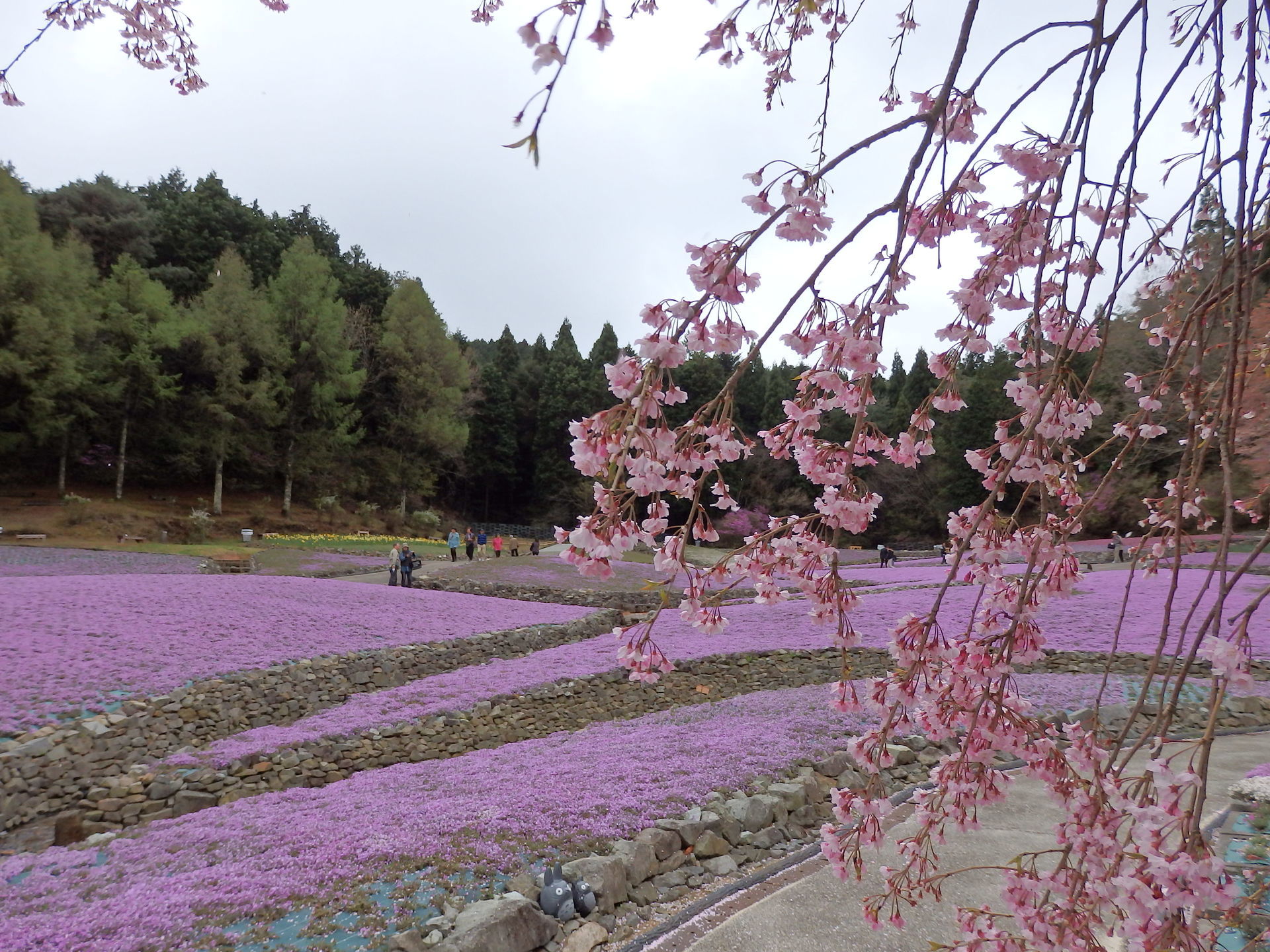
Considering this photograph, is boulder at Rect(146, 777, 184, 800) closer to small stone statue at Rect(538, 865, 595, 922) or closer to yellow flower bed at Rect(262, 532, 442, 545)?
small stone statue at Rect(538, 865, 595, 922)

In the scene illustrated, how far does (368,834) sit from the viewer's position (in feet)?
11.6

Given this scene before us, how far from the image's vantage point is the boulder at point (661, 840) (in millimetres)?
3332

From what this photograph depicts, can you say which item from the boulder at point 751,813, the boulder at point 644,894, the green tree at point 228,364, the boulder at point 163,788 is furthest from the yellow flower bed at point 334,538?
the boulder at point 644,894

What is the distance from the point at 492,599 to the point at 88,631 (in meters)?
6.30

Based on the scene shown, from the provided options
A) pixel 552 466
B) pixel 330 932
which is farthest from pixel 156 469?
pixel 330 932

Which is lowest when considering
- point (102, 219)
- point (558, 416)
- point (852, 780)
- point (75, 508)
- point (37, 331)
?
point (852, 780)

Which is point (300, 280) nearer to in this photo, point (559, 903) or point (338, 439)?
point (338, 439)

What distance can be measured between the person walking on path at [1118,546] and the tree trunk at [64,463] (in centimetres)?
2892

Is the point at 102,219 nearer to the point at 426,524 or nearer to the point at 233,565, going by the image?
the point at 426,524

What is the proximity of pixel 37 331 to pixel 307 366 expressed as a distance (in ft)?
24.8

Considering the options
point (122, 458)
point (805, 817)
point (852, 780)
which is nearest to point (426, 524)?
point (122, 458)

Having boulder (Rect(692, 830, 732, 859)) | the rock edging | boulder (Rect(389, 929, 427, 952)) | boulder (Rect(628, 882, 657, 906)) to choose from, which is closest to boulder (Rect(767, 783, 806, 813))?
boulder (Rect(692, 830, 732, 859))

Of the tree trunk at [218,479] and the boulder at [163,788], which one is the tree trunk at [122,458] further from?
the boulder at [163,788]

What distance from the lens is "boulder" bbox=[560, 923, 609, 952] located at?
2646 millimetres
